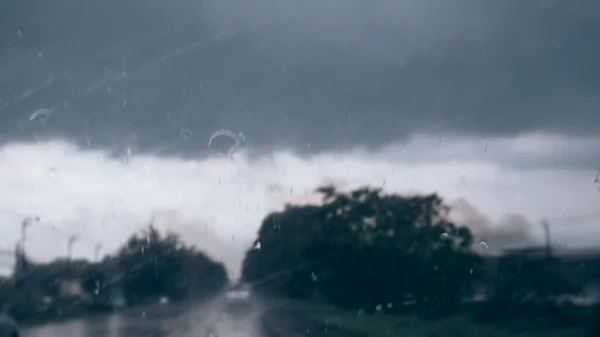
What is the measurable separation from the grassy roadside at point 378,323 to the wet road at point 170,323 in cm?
41

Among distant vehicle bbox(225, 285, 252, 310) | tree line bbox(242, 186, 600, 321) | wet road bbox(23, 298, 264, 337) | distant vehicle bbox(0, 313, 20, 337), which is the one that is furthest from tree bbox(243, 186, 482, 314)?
distant vehicle bbox(0, 313, 20, 337)

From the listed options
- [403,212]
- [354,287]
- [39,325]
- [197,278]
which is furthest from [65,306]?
[403,212]

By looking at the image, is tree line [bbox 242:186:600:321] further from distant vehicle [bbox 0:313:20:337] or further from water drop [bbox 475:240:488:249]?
distant vehicle [bbox 0:313:20:337]

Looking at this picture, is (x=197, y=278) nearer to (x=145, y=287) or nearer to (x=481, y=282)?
(x=145, y=287)

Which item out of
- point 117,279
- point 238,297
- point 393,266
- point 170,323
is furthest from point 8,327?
point 393,266

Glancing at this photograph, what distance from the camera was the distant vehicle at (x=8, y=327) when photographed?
34.5 feet

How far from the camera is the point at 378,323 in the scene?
10.8m

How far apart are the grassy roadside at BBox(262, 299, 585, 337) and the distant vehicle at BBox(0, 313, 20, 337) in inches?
120

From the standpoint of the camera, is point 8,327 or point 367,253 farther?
point 367,253

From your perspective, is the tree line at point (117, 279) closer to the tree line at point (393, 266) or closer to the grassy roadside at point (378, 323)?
the tree line at point (393, 266)

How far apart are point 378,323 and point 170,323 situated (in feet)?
8.22

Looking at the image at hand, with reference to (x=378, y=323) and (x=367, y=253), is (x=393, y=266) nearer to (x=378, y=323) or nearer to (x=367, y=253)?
(x=367, y=253)

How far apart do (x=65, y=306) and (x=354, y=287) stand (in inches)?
139

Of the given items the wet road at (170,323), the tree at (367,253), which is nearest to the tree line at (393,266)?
the tree at (367,253)
